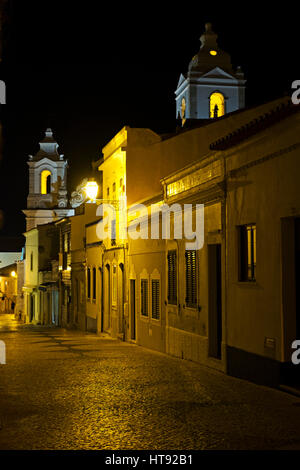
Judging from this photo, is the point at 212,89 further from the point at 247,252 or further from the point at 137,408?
the point at 137,408

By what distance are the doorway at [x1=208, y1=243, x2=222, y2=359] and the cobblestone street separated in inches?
25.8

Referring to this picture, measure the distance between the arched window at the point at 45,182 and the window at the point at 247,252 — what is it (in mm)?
50908

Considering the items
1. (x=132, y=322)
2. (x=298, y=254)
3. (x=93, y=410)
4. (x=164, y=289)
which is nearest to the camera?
(x=93, y=410)

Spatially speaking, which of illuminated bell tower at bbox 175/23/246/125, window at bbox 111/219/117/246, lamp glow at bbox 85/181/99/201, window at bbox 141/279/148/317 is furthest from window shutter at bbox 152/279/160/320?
illuminated bell tower at bbox 175/23/246/125

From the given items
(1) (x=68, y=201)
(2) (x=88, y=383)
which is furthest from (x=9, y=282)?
(2) (x=88, y=383)

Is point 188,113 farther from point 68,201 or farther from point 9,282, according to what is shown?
point 9,282

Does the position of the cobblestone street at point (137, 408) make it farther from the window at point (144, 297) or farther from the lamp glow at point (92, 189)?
the lamp glow at point (92, 189)

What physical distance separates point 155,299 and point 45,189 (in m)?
45.3

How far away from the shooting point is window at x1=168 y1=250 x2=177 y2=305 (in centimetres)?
1692

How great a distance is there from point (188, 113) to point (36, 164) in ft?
83.1

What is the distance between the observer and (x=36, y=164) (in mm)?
61500

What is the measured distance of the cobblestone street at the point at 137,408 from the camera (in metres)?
7.54

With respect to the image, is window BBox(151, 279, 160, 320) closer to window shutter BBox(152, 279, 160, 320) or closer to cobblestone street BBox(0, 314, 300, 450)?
window shutter BBox(152, 279, 160, 320)

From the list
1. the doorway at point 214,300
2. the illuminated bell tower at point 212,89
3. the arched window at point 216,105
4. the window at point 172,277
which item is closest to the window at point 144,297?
the window at point 172,277
